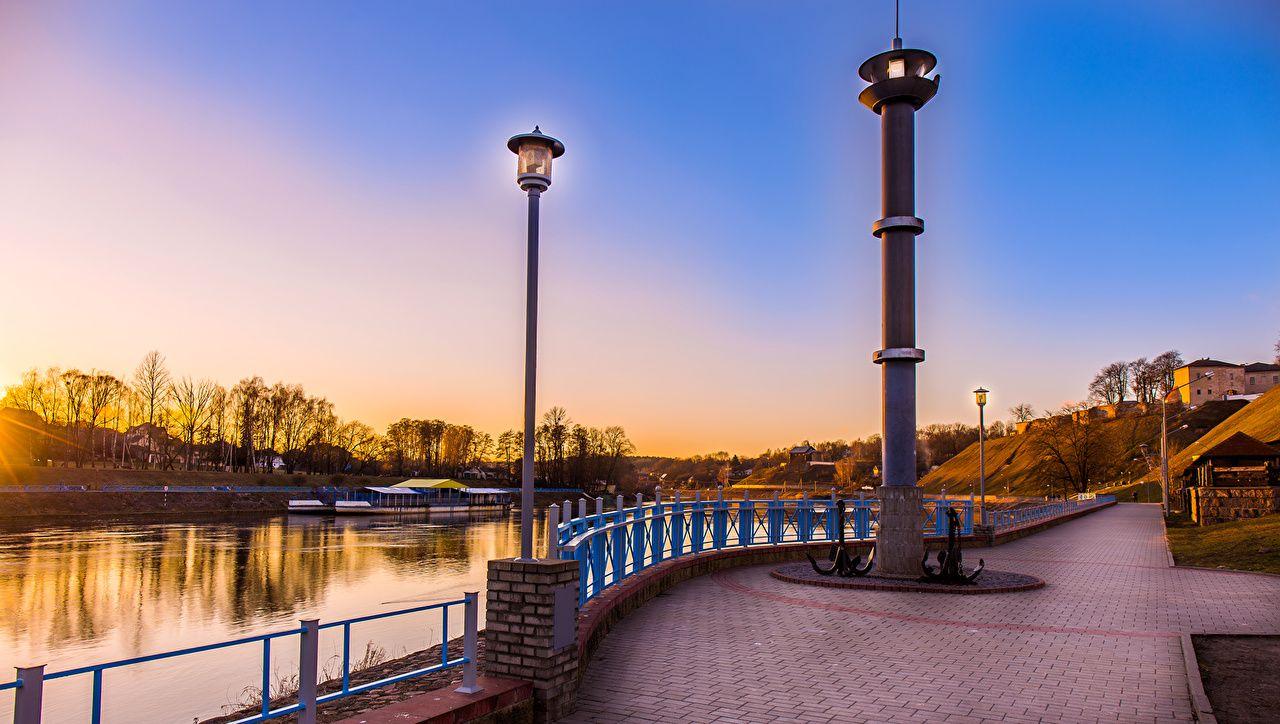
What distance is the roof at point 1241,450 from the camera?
109 feet

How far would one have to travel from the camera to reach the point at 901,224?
45.8 ft

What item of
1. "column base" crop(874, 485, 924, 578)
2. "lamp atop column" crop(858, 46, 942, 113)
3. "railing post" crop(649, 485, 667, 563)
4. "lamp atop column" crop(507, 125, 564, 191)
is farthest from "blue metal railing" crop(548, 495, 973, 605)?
"lamp atop column" crop(858, 46, 942, 113)

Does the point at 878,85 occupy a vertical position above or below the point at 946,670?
above

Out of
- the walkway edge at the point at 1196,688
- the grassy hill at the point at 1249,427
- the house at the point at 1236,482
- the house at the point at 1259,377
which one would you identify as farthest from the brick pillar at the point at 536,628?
the house at the point at 1259,377

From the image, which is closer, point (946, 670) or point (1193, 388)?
point (946, 670)

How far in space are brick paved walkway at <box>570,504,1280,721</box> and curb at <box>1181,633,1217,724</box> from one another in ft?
0.32

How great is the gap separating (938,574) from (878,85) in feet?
28.5

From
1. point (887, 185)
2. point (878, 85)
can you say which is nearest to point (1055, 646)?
point (887, 185)

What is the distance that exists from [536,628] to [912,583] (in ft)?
29.9

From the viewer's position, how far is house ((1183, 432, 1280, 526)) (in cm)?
3003

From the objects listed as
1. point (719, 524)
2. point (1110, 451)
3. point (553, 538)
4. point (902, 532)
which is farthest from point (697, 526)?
point (1110, 451)

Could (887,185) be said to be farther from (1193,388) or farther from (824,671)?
(1193,388)

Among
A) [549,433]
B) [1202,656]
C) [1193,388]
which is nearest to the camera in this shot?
[1202,656]

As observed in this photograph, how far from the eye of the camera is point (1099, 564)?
59.5ft
